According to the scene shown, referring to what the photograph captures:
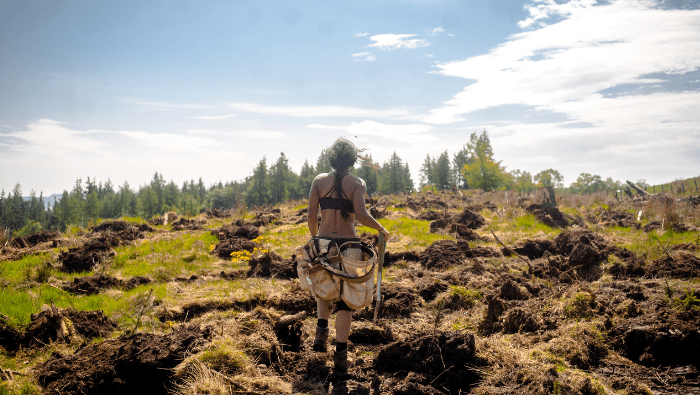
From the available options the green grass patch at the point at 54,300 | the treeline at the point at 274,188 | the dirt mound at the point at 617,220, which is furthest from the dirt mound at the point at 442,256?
the treeline at the point at 274,188

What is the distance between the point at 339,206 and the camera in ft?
12.3

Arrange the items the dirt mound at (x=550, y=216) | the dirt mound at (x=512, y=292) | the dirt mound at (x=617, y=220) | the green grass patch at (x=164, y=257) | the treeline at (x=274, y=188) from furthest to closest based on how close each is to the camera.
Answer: the treeline at (x=274, y=188) < the dirt mound at (x=550, y=216) < the dirt mound at (x=617, y=220) < the green grass patch at (x=164, y=257) < the dirt mound at (x=512, y=292)

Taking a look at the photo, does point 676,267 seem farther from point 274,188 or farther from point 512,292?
point 274,188

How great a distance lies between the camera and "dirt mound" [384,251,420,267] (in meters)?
8.85

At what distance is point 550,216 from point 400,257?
7.23 metres

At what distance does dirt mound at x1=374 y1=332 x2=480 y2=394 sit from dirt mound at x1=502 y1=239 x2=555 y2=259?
614 cm

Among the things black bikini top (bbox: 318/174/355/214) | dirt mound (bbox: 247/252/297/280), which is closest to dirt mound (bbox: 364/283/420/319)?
black bikini top (bbox: 318/174/355/214)

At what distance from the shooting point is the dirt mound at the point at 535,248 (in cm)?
905

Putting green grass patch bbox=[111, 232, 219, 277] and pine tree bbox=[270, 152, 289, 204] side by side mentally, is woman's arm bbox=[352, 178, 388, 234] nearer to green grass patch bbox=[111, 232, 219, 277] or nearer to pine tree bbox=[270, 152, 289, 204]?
green grass patch bbox=[111, 232, 219, 277]

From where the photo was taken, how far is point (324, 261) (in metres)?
3.56

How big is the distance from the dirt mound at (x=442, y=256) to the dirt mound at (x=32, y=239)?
11.2 metres

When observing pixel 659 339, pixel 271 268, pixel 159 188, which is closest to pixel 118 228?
pixel 271 268

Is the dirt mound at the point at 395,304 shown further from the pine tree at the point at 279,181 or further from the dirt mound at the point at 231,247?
the pine tree at the point at 279,181

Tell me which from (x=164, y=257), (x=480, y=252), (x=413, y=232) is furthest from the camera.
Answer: (x=413, y=232)
